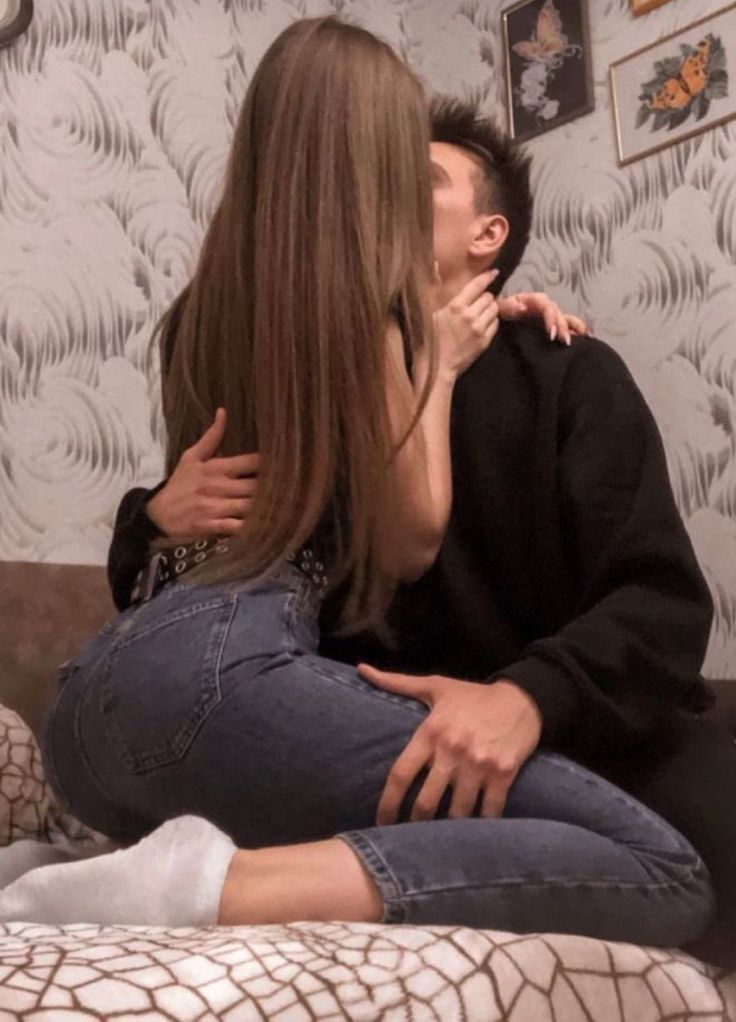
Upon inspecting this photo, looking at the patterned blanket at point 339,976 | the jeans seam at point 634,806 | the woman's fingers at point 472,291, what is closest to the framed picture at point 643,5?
the woman's fingers at point 472,291

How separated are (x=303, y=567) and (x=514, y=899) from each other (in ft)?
1.03

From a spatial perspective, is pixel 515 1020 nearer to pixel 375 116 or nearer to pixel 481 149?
pixel 375 116

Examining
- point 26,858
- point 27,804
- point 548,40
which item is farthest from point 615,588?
point 548,40

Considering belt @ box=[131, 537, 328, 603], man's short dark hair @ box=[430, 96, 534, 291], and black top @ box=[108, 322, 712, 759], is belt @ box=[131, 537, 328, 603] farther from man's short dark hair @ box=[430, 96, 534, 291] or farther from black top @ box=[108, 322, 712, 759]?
man's short dark hair @ box=[430, 96, 534, 291]

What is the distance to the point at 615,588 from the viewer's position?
3.15ft

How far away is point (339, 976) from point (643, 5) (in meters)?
2.01

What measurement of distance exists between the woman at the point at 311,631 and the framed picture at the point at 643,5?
126 cm

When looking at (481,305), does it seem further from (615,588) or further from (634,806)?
(634,806)

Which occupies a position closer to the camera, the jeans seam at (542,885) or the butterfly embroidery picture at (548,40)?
the jeans seam at (542,885)

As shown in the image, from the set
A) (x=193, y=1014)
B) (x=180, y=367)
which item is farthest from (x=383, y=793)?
(x=180, y=367)

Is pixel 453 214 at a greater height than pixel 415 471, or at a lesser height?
greater

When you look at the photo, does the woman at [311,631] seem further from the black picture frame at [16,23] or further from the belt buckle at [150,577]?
the black picture frame at [16,23]

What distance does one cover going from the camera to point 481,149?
4.80 feet

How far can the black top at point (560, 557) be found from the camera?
35.7 inches
